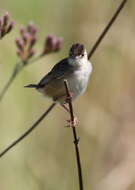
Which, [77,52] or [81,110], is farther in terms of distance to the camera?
[81,110]

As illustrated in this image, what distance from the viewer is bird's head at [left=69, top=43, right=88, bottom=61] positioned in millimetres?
3707

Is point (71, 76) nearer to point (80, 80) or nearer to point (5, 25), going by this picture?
point (80, 80)

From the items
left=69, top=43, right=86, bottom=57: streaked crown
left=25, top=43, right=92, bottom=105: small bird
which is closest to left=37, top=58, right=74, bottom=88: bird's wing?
left=25, top=43, right=92, bottom=105: small bird

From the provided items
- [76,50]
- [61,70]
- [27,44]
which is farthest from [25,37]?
[61,70]

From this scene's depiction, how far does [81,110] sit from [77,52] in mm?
1488

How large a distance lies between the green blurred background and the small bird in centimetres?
96

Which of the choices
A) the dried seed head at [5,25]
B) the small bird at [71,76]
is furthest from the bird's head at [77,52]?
the dried seed head at [5,25]

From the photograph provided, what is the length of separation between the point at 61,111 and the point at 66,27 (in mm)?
728

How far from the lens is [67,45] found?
5.19 metres

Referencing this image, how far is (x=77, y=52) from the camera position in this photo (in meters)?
3.76

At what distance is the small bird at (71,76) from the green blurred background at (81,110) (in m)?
0.96

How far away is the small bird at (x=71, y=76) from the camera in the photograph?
3713 mm

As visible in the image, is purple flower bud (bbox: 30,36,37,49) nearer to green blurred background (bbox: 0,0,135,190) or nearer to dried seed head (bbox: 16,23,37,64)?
dried seed head (bbox: 16,23,37,64)

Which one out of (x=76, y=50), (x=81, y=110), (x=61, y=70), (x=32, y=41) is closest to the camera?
(x=32, y=41)
